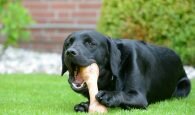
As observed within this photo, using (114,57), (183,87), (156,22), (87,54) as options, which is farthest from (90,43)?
(156,22)

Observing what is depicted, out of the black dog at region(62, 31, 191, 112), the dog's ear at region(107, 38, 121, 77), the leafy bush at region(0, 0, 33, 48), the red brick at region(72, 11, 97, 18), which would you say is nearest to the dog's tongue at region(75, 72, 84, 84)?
the black dog at region(62, 31, 191, 112)

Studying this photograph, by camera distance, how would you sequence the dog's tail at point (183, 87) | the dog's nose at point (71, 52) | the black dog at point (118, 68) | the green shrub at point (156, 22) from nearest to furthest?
the dog's nose at point (71, 52) < the black dog at point (118, 68) < the dog's tail at point (183, 87) < the green shrub at point (156, 22)

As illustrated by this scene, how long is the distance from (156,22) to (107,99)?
14.9ft

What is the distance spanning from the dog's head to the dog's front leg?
0.21 metres

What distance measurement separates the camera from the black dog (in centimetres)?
561

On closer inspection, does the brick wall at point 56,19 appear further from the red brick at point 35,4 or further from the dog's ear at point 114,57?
the dog's ear at point 114,57

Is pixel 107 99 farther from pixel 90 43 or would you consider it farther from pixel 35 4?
pixel 35 4

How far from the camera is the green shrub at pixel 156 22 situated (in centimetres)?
981

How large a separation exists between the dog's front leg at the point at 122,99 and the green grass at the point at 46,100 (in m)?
0.08

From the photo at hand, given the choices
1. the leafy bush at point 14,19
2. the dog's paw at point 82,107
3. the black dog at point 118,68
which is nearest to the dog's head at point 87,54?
the black dog at point 118,68

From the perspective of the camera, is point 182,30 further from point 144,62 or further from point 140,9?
point 144,62

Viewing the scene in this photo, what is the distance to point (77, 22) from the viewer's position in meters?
12.5

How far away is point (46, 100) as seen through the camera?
6637mm

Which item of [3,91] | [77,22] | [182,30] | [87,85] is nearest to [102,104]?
[87,85]
